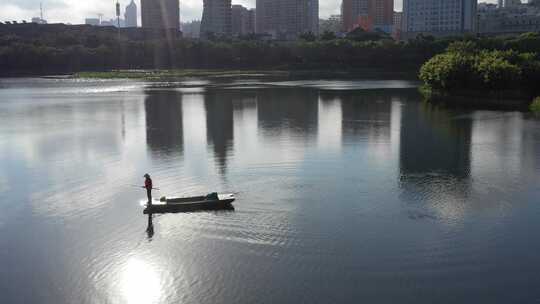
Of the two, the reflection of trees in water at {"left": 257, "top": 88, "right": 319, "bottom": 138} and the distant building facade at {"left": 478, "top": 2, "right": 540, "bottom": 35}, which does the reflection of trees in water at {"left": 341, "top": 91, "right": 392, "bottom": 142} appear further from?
the distant building facade at {"left": 478, "top": 2, "right": 540, "bottom": 35}

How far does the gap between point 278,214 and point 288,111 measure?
2533 centimetres

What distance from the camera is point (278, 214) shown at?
17.1 metres

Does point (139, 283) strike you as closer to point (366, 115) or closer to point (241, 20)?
point (366, 115)

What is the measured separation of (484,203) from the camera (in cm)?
1847

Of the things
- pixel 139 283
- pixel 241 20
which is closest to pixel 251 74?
pixel 139 283

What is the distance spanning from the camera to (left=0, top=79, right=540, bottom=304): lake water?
1290cm

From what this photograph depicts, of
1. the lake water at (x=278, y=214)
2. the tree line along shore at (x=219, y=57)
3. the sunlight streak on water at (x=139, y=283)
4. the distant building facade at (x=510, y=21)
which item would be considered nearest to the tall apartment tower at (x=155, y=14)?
the tree line along shore at (x=219, y=57)

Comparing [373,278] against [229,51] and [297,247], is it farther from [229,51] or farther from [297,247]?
[229,51]

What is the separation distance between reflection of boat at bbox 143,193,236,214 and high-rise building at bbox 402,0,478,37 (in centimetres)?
13138

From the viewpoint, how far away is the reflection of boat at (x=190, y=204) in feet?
56.9

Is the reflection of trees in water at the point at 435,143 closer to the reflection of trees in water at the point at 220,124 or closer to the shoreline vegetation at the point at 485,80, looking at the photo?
the shoreline vegetation at the point at 485,80

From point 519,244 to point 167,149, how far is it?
54.8 ft

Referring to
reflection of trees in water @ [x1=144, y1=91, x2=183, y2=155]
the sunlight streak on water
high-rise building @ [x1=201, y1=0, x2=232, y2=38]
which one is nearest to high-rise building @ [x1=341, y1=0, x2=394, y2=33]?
high-rise building @ [x1=201, y1=0, x2=232, y2=38]

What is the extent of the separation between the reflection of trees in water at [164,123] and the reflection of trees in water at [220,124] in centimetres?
168
